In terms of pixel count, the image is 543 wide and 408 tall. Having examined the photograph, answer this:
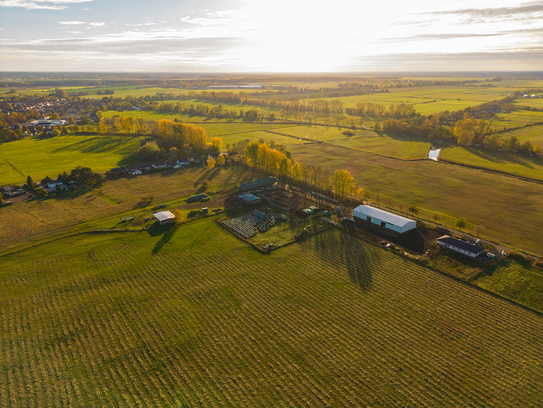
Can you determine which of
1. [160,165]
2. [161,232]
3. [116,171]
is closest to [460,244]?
[161,232]

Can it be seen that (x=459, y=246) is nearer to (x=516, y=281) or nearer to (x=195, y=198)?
(x=516, y=281)

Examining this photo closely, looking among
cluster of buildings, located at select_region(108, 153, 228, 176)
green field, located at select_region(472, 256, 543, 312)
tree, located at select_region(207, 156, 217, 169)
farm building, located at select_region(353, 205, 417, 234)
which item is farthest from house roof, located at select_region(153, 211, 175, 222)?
green field, located at select_region(472, 256, 543, 312)

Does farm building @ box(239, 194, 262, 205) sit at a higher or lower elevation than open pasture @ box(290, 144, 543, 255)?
higher

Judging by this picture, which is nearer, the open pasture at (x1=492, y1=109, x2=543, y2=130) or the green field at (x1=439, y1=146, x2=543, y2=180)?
the green field at (x1=439, y1=146, x2=543, y2=180)

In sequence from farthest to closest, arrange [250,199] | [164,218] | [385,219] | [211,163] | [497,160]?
1. [497,160]
2. [211,163]
3. [250,199]
4. [164,218]
5. [385,219]

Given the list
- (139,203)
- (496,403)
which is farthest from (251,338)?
(139,203)

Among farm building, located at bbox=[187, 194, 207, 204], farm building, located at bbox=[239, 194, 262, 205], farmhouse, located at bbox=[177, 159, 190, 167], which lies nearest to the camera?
farm building, located at bbox=[239, 194, 262, 205]

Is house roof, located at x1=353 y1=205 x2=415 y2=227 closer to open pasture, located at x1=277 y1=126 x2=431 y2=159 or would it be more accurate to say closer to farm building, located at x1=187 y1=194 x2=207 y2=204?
farm building, located at x1=187 y1=194 x2=207 y2=204

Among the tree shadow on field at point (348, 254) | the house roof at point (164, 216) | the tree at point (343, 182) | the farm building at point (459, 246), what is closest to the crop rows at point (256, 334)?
the tree shadow on field at point (348, 254)

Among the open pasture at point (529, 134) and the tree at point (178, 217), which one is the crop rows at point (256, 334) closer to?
the tree at point (178, 217)
